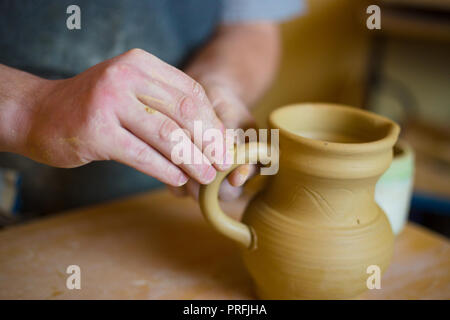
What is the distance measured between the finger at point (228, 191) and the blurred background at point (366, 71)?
154 centimetres

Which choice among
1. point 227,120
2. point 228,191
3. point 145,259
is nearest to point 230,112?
point 227,120

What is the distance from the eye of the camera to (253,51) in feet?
3.62

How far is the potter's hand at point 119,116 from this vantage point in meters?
0.49

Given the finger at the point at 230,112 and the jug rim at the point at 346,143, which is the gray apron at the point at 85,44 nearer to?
the finger at the point at 230,112

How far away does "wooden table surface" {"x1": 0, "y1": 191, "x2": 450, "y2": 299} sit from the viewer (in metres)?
0.64

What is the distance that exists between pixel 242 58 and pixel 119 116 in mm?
622

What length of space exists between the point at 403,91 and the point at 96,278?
7.06 feet

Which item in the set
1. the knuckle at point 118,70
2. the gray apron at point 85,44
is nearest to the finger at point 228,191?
the knuckle at point 118,70

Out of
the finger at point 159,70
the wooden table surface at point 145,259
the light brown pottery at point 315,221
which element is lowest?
the wooden table surface at point 145,259

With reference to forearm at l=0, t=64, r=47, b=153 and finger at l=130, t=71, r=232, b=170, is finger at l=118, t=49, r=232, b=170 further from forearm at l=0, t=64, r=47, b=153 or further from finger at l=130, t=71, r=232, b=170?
Result: forearm at l=0, t=64, r=47, b=153

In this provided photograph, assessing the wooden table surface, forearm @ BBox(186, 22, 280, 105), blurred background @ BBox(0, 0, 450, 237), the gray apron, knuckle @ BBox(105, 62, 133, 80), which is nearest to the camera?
knuckle @ BBox(105, 62, 133, 80)

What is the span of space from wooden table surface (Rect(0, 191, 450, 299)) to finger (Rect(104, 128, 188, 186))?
0.21 m

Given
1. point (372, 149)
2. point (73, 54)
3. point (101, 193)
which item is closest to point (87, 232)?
point (101, 193)

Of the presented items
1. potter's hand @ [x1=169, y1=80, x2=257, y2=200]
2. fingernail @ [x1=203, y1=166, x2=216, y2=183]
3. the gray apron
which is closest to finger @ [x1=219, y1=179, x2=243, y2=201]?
potter's hand @ [x1=169, y1=80, x2=257, y2=200]
